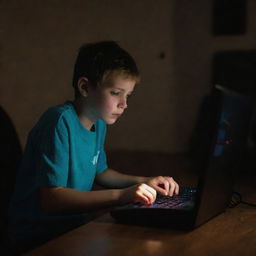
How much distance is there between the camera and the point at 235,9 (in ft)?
8.32

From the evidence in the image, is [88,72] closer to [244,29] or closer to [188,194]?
[188,194]

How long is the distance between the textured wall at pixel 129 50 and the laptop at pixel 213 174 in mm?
1660

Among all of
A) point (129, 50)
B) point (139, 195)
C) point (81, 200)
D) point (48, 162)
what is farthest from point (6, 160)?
point (129, 50)

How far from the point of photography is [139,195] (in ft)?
3.17

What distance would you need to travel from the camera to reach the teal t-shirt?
1.08 metres

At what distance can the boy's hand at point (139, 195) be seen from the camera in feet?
3.18

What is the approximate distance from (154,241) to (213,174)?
0.18 m

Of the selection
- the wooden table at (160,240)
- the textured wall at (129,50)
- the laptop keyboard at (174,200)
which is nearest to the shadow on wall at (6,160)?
the wooden table at (160,240)

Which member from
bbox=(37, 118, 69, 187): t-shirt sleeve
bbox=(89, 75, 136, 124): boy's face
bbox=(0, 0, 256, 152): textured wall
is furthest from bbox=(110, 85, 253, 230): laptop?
bbox=(0, 0, 256, 152): textured wall

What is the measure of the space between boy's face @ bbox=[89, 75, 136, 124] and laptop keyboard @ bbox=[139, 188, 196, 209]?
279 mm

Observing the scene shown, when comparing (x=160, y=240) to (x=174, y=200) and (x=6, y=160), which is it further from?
(x=6, y=160)

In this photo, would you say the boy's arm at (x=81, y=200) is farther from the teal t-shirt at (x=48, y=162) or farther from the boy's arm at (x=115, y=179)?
the boy's arm at (x=115, y=179)

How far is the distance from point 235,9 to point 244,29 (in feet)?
0.45

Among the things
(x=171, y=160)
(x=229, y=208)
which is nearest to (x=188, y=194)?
(x=229, y=208)
